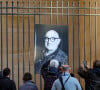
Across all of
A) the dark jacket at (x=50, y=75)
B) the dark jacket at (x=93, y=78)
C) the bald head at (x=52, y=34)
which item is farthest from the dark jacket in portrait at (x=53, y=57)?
the dark jacket at (x=93, y=78)

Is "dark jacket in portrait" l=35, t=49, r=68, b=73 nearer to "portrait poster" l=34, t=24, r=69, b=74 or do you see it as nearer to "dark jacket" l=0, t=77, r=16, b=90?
"portrait poster" l=34, t=24, r=69, b=74

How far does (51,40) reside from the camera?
7594 mm

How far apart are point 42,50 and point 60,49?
18.1 inches

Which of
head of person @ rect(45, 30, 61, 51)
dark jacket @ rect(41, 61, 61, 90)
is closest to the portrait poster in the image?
head of person @ rect(45, 30, 61, 51)

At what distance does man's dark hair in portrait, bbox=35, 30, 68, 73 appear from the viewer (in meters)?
7.53

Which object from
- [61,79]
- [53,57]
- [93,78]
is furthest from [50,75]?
[53,57]

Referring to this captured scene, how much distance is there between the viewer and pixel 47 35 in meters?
7.57

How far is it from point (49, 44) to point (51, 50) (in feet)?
0.56

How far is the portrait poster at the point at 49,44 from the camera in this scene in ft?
24.7

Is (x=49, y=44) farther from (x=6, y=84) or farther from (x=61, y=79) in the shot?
(x=61, y=79)

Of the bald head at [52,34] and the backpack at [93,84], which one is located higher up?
the bald head at [52,34]

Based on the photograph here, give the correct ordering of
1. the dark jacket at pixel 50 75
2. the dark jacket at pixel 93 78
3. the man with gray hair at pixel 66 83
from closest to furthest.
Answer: the man with gray hair at pixel 66 83, the dark jacket at pixel 93 78, the dark jacket at pixel 50 75

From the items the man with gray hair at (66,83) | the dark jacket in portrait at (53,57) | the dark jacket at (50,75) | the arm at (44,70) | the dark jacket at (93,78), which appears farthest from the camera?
the dark jacket in portrait at (53,57)

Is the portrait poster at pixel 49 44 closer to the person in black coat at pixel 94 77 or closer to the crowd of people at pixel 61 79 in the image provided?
the crowd of people at pixel 61 79
